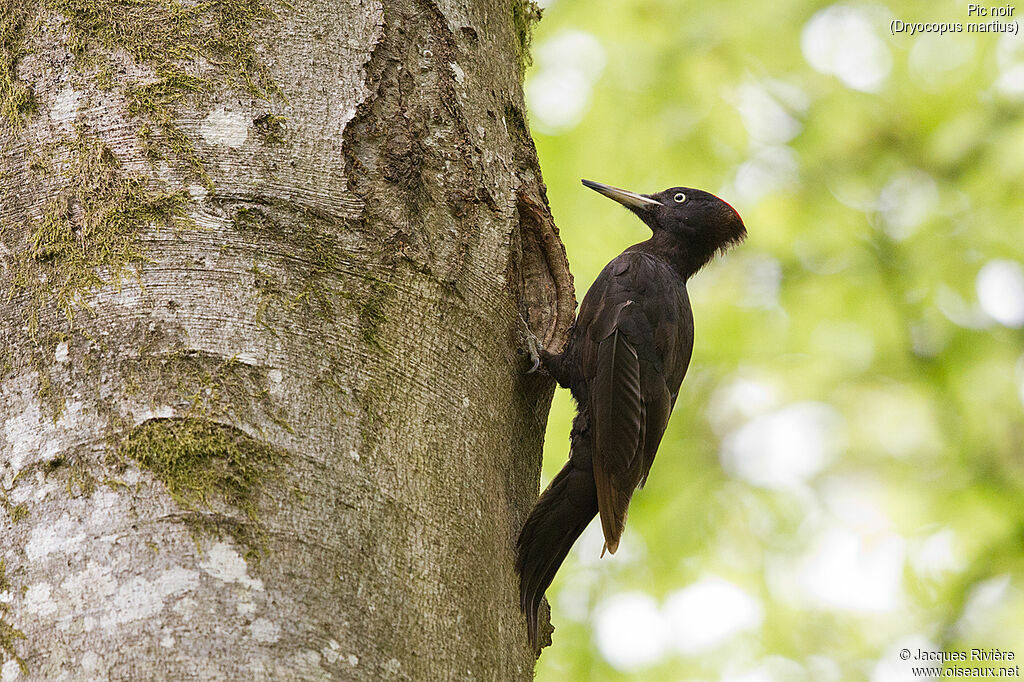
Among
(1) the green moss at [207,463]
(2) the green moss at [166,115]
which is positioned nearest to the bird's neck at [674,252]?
(2) the green moss at [166,115]

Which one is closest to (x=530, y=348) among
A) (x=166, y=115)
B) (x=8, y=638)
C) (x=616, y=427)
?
(x=616, y=427)

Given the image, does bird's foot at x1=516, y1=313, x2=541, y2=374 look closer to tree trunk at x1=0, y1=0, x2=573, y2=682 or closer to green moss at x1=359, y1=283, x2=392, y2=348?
tree trunk at x1=0, y1=0, x2=573, y2=682

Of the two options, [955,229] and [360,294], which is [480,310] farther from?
[955,229]

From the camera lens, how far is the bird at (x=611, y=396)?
230cm

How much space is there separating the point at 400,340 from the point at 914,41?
422 centimetres

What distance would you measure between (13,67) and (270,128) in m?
0.55

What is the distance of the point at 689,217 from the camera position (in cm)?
411

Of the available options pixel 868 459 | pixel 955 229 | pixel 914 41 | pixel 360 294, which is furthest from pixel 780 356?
pixel 360 294

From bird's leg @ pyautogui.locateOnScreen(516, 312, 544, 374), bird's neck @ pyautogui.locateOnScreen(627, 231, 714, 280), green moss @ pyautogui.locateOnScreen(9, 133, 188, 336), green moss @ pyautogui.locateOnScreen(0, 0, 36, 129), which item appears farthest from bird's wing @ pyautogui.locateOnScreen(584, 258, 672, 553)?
green moss @ pyautogui.locateOnScreen(0, 0, 36, 129)

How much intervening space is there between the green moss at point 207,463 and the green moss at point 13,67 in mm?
767

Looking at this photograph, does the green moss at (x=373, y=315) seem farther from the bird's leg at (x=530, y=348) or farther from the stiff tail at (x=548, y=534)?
the stiff tail at (x=548, y=534)

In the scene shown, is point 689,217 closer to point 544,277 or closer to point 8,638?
point 544,277

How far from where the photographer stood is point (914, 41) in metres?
5.04

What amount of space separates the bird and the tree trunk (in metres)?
0.14
